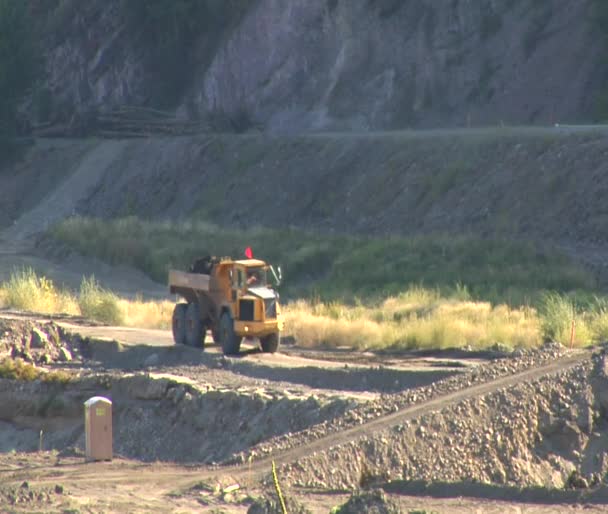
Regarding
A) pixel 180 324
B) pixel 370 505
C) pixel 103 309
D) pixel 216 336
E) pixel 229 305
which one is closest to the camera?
pixel 370 505

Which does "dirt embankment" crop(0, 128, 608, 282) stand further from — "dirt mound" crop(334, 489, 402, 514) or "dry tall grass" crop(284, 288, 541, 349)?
"dirt mound" crop(334, 489, 402, 514)

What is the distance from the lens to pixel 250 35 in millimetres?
65188

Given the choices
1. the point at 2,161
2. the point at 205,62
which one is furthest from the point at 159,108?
the point at 2,161

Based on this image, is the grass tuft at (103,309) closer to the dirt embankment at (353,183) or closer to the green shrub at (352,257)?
the green shrub at (352,257)

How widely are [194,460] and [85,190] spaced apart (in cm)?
4468

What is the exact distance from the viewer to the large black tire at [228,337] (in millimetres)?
23172

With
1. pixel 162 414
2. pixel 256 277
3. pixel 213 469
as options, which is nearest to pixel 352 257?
pixel 256 277

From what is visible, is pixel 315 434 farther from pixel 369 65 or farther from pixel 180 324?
pixel 369 65

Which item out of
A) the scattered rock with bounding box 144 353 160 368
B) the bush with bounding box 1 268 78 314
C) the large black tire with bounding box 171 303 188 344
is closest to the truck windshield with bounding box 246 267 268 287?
the large black tire with bounding box 171 303 188 344

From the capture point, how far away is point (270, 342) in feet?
77.8

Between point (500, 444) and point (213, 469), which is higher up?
point (500, 444)

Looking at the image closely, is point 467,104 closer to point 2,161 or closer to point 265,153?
point 265,153

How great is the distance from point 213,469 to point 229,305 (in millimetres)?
7108

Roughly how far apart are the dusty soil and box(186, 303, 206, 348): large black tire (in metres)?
0.40
